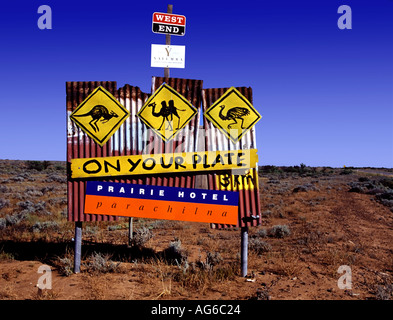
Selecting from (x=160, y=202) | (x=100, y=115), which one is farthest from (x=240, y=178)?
(x=100, y=115)

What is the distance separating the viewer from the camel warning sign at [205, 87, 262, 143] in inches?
276

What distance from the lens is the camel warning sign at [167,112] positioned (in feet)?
23.1

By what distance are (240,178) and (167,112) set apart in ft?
7.62

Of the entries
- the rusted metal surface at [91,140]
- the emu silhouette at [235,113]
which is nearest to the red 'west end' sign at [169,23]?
the rusted metal surface at [91,140]

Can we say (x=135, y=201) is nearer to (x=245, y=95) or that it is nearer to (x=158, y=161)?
(x=158, y=161)

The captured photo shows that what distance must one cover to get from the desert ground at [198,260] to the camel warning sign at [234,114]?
3.27 metres

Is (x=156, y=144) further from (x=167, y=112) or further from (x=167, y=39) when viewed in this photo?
(x=167, y=39)

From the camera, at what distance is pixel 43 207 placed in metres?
15.8

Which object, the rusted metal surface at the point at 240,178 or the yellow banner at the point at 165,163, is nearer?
the yellow banner at the point at 165,163

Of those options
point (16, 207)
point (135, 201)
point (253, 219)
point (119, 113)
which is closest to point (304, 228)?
point (253, 219)

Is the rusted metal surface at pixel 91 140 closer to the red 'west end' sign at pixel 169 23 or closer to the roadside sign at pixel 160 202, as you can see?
the roadside sign at pixel 160 202

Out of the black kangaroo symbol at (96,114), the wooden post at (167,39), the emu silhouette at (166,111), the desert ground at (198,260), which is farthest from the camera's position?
the wooden post at (167,39)

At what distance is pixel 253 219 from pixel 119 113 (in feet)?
13.1
